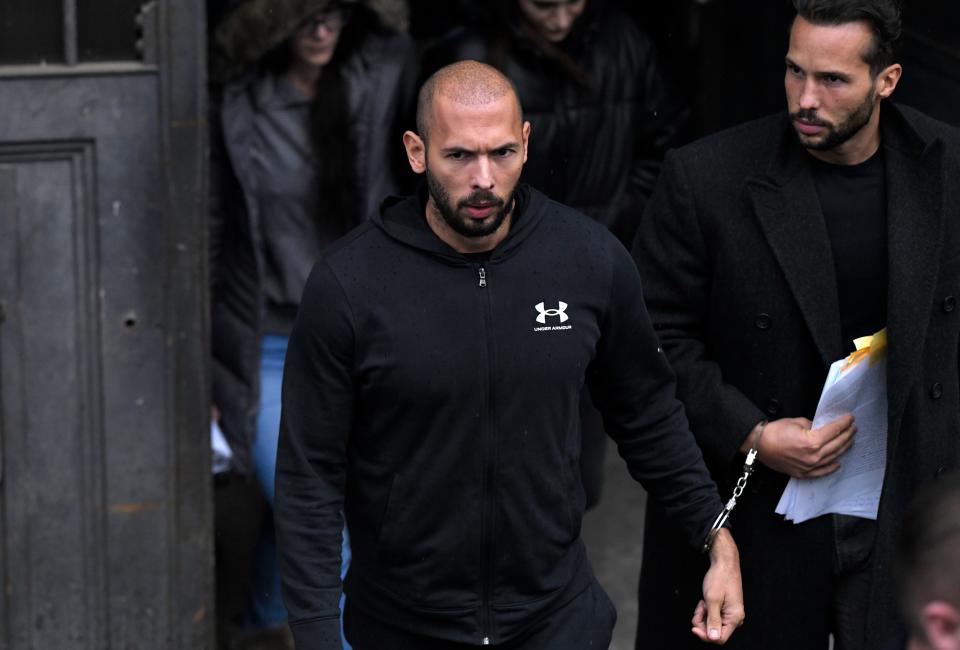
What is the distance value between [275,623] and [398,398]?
2.24 metres

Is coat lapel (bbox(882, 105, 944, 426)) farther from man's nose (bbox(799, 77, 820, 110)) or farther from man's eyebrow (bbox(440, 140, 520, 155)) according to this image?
man's eyebrow (bbox(440, 140, 520, 155))

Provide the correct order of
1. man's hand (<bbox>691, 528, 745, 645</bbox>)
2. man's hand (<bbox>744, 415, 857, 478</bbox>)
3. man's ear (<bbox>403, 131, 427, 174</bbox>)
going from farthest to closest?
man's hand (<bbox>744, 415, 857, 478</bbox>), man's hand (<bbox>691, 528, 745, 645</bbox>), man's ear (<bbox>403, 131, 427, 174</bbox>)

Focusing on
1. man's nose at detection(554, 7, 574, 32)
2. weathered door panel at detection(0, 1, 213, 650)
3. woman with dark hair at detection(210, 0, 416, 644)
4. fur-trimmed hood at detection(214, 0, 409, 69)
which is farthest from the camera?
man's nose at detection(554, 7, 574, 32)

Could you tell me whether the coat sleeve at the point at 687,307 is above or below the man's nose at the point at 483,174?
below

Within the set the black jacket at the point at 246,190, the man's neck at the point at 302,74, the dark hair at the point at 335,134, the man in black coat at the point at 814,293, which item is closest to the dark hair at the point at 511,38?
the black jacket at the point at 246,190

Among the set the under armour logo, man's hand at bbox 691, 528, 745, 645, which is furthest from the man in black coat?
the under armour logo

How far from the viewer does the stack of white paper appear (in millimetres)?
4438

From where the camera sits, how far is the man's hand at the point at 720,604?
4.19 metres

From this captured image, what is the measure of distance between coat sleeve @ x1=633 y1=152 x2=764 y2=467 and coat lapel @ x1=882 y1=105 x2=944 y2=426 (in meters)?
0.34

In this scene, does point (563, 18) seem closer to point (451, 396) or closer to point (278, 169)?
point (278, 169)

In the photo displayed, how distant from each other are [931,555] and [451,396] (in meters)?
1.29

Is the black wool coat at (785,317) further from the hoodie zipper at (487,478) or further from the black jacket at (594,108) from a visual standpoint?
the black jacket at (594,108)

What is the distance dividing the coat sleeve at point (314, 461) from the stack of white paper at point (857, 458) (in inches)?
43.9

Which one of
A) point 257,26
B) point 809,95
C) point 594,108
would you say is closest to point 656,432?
point 809,95
